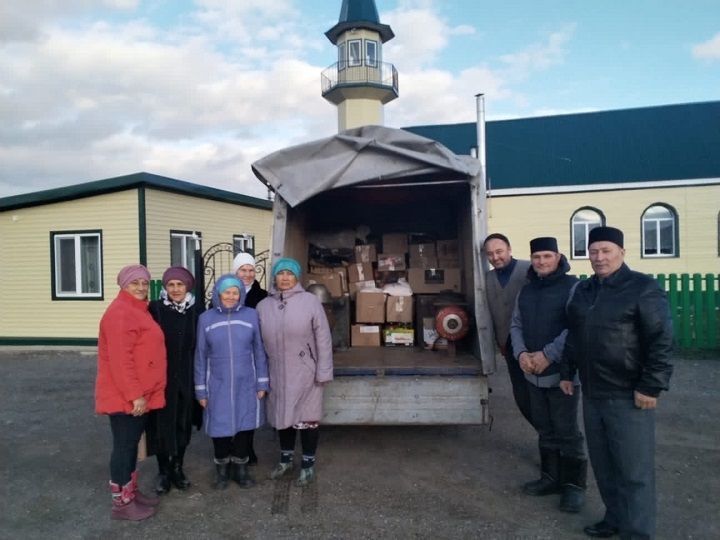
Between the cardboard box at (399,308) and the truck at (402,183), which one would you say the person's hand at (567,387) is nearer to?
the truck at (402,183)

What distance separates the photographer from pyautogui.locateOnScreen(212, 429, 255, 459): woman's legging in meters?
4.26

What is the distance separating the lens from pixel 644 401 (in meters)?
3.12

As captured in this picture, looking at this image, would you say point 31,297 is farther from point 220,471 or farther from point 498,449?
point 498,449

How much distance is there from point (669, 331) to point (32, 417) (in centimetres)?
670

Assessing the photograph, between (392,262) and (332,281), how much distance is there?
2.87ft

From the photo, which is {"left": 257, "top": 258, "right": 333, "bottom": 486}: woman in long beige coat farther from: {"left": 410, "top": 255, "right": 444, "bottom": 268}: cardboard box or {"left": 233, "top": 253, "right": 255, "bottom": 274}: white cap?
{"left": 410, "top": 255, "right": 444, "bottom": 268}: cardboard box

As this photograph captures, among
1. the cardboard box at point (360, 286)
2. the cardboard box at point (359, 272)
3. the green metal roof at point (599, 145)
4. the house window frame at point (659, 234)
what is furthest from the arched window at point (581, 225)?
the cardboard box at point (360, 286)

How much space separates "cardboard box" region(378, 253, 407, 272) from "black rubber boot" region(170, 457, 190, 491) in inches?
141

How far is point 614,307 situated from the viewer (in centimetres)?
320

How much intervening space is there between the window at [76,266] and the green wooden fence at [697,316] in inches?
429

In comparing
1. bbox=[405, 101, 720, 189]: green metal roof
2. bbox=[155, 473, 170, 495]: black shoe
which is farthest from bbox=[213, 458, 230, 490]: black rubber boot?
bbox=[405, 101, 720, 189]: green metal roof

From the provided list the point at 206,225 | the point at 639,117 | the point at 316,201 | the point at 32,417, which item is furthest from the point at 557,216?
the point at 32,417

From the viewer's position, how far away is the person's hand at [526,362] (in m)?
3.98

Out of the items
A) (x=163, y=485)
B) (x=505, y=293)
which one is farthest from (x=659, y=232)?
(x=163, y=485)
